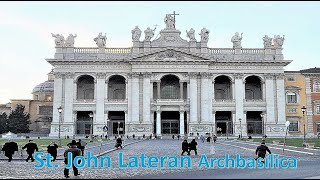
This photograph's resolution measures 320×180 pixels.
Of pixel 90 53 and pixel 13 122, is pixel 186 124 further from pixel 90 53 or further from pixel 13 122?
pixel 13 122

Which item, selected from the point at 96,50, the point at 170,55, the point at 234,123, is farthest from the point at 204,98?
the point at 96,50

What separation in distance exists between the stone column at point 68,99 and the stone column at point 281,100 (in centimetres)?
3530

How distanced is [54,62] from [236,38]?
31805mm

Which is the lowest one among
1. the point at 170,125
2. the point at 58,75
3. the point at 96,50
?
the point at 170,125

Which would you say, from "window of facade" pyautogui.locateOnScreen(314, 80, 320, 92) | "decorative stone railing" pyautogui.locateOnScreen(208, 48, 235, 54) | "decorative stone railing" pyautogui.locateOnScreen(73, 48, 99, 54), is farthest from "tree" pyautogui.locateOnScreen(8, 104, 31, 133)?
"window of facade" pyautogui.locateOnScreen(314, 80, 320, 92)

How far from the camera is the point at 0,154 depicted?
3164 centimetres

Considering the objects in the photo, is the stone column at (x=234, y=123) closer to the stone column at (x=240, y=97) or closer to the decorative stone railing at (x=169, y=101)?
the stone column at (x=240, y=97)

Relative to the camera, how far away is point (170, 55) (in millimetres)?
77375

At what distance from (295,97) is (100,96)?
1348 inches

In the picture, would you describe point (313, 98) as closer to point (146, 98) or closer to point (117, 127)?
point (146, 98)

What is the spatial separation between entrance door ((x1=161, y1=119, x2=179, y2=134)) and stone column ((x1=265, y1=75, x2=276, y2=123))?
15.5 metres

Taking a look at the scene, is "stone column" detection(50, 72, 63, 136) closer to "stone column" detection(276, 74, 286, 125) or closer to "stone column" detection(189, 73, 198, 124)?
"stone column" detection(189, 73, 198, 124)

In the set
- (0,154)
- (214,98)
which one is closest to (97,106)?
(214,98)

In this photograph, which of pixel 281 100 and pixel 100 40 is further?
pixel 100 40
